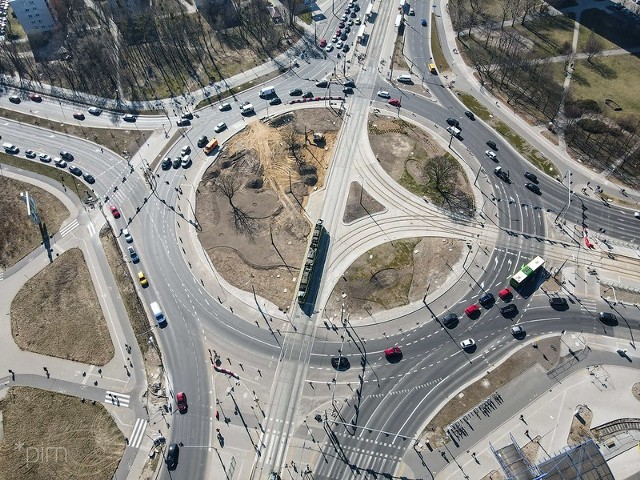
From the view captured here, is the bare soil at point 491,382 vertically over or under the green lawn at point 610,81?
under

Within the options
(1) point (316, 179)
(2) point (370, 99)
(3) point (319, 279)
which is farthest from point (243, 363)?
(2) point (370, 99)

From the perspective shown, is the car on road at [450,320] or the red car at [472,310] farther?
the red car at [472,310]

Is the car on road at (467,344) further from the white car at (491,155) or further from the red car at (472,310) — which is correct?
the white car at (491,155)

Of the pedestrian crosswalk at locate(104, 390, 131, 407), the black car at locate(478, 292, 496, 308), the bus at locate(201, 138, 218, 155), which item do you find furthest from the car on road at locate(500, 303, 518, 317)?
the bus at locate(201, 138, 218, 155)

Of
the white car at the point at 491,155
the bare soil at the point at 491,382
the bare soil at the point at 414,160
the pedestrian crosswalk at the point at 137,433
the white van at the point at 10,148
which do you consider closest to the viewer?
the pedestrian crosswalk at the point at 137,433

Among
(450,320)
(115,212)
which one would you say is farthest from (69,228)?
(450,320)

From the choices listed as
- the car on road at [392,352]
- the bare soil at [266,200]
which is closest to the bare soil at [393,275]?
the car on road at [392,352]
